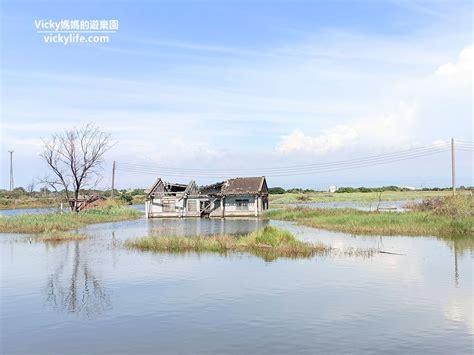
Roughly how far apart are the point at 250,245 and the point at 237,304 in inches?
465

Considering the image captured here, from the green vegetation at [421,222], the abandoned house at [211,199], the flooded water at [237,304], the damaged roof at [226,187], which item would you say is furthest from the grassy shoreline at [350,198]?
the flooded water at [237,304]

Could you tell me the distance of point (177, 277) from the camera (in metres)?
19.3

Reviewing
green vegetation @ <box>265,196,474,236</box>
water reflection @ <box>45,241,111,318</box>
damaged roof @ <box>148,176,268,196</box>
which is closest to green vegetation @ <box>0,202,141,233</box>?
damaged roof @ <box>148,176,268,196</box>

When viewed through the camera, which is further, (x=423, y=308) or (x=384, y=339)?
(x=423, y=308)

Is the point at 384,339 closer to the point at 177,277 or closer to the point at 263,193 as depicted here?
the point at 177,277

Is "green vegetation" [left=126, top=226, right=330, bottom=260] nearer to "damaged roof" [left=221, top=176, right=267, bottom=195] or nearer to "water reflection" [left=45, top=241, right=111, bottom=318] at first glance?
"water reflection" [left=45, top=241, right=111, bottom=318]

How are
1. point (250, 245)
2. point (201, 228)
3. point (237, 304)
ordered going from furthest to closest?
point (201, 228) → point (250, 245) → point (237, 304)

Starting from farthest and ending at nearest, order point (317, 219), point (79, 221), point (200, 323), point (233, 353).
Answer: point (79, 221) < point (317, 219) < point (200, 323) < point (233, 353)

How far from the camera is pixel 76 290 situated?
58.1 ft

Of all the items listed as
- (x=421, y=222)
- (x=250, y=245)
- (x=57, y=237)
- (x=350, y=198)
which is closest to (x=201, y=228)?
(x=57, y=237)

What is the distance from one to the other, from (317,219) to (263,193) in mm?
18242

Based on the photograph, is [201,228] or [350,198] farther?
[350,198]

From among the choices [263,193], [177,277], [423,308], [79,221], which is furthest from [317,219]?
[423,308]

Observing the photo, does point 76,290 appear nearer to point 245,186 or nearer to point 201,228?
point 201,228
